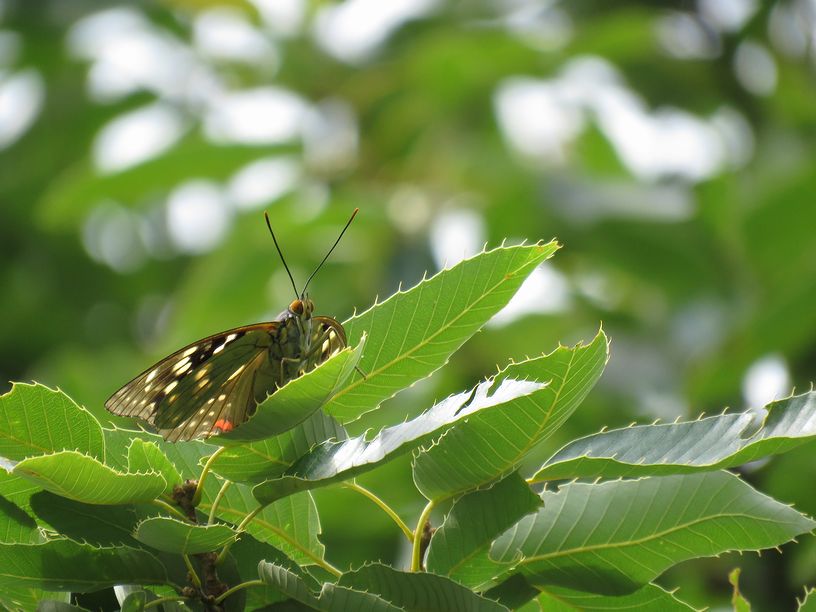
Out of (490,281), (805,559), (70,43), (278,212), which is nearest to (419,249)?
(278,212)

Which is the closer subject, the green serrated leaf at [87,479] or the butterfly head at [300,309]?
the green serrated leaf at [87,479]

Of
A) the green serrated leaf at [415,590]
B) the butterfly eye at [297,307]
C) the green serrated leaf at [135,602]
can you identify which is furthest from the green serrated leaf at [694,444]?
the butterfly eye at [297,307]

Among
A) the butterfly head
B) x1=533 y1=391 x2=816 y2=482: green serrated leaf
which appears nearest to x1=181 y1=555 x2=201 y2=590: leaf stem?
x1=533 y1=391 x2=816 y2=482: green serrated leaf

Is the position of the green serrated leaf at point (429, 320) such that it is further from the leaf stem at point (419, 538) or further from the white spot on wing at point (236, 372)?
the white spot on wing at point (236, 372)

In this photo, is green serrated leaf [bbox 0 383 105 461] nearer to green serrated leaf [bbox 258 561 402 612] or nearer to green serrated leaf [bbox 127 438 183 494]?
green serrated leaf [bbox 127 438 183 494]

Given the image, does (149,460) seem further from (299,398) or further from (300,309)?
(300,309)

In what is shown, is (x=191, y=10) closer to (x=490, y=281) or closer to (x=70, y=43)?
(x=70, y=43)
